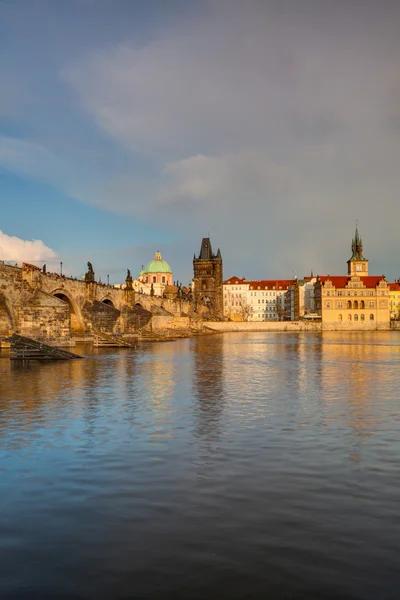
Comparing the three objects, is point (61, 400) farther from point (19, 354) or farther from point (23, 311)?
point (23, 311)

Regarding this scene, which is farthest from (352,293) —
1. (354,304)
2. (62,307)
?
(62,307)

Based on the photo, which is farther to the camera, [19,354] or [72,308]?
[72,308]

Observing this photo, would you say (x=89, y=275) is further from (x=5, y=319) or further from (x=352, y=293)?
(x=352, y=293)

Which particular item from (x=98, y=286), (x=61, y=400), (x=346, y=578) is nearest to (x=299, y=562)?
(x=346, y=578)

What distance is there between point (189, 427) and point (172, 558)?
22.6 feet

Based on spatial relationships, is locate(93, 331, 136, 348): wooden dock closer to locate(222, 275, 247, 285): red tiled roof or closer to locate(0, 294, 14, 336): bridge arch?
locate(0, 294, 14, 336): bridge arch

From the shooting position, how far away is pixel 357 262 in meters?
146

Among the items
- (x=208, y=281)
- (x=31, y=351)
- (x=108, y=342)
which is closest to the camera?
(x=31, y=351)

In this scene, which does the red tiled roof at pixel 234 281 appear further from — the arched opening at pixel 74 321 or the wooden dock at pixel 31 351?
the wooden dock at pixel 31 351

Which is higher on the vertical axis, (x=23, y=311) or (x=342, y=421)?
(x=23, y=311)

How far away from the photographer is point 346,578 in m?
5.31

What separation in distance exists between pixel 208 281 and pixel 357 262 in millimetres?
39576

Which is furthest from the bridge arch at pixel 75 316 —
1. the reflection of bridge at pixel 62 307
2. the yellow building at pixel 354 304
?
the yellow building at pixel 354 304

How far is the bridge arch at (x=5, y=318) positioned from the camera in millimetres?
39062
